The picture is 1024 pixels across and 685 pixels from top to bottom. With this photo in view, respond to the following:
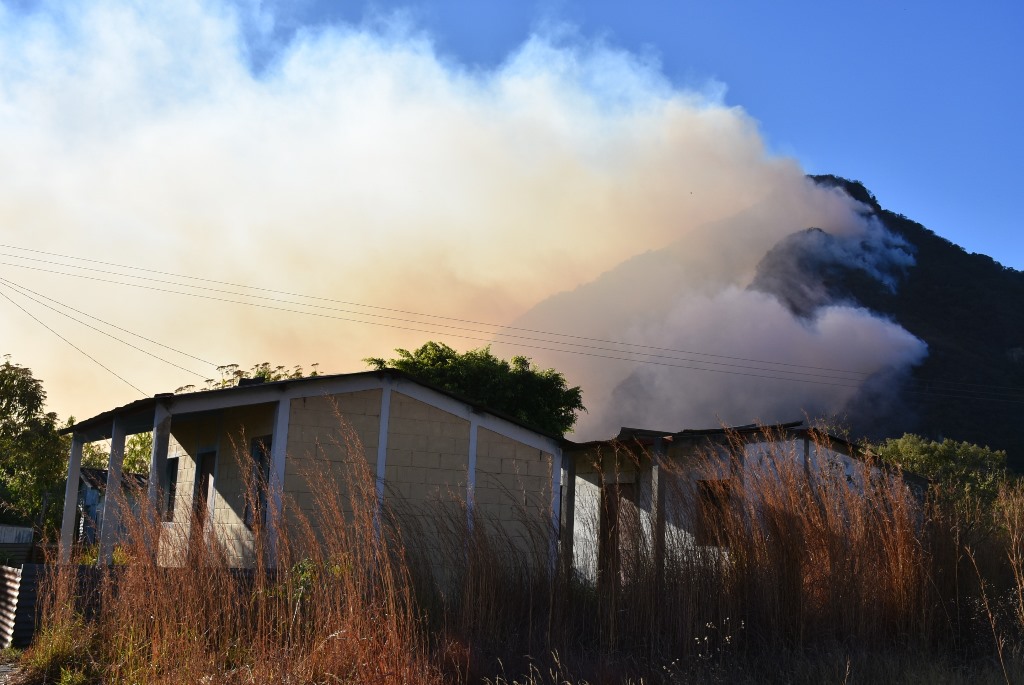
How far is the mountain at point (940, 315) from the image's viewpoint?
204ft

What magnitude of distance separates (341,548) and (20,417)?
19026mm

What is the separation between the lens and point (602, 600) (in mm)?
7422

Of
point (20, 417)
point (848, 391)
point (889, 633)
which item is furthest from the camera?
point (848, 391)

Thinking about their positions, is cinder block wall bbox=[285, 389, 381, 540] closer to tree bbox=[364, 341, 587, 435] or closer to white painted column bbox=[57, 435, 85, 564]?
white painted column bbox=[57, 435, 85, 564]

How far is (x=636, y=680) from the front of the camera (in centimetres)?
638

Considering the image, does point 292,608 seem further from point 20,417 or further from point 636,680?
point 20,417

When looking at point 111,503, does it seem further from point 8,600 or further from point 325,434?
point 325,434

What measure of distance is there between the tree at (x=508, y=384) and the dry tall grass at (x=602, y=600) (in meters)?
26.8

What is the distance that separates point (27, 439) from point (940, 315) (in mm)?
69060

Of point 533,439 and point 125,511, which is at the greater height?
point 533,439

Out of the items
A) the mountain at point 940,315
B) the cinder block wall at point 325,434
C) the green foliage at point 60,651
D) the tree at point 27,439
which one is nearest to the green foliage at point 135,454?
Answer: the tree at point 27,439

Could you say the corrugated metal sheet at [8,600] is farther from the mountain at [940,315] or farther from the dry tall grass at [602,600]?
the mountain at [940,315]

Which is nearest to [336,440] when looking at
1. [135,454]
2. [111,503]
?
[111,503]

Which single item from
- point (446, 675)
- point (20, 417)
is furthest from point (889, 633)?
point (20, 417)
